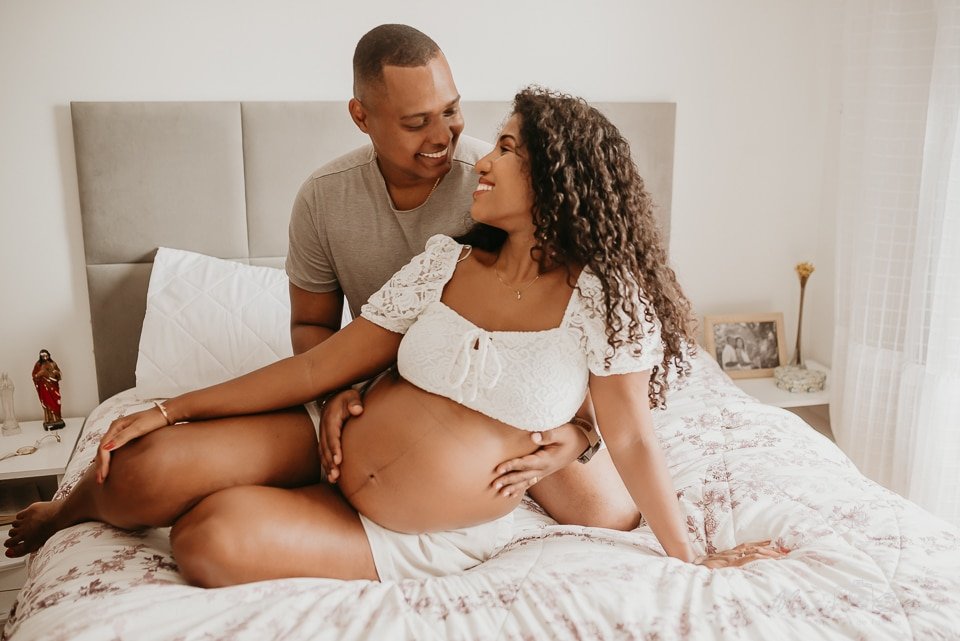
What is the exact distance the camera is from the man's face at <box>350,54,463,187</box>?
1571 millimetres

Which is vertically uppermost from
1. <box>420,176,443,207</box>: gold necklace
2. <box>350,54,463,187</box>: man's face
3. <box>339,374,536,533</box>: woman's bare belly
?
<box>350,54,463,187</box>: man's face

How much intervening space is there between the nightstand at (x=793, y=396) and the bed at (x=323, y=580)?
0.41 meters

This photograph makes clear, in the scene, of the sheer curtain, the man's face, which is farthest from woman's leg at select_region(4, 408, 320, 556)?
the sheer curtain

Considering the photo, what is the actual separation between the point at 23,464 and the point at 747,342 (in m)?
2.36

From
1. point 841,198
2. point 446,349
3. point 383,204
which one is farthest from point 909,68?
point 446,349

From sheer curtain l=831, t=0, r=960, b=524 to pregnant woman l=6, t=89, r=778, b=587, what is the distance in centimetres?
111

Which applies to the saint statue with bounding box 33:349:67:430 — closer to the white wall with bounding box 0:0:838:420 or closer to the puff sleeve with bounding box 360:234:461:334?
the white wall with bounding box 0:0:838:420

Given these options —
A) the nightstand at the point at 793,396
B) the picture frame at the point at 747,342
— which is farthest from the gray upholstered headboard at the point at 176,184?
the nightstand at the point at 793,396

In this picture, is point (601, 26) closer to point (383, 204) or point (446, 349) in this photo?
point (383, 204)

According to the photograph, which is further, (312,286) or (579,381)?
(312,286)

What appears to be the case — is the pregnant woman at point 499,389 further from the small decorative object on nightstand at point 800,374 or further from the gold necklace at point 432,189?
the small decorative object on nightstand at point 800,374

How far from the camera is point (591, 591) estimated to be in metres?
1.19

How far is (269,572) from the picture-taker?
1.23 metres

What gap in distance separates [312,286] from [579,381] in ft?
2.57
